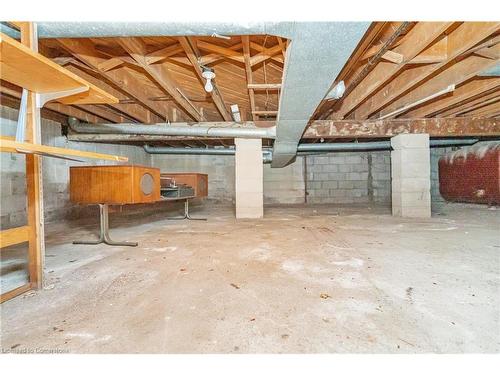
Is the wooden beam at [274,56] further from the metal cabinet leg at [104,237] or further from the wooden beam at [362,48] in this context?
the metal cabinet leg at [104,237]

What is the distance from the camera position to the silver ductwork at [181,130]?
3.94 meters

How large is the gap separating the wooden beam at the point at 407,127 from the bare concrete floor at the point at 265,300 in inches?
Result: 96.3

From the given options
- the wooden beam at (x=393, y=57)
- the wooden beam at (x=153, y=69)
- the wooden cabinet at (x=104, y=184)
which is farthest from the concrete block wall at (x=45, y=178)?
the wooden beam at (x=393, y=57)

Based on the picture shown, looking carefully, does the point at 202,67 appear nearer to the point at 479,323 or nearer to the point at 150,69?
the point at 150,69

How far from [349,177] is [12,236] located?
7438 mm

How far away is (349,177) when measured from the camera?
286 inches

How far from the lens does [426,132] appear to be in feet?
13.7

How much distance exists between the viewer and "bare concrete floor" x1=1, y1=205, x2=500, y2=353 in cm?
92

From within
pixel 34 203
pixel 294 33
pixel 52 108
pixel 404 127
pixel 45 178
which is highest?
pixel 52 108

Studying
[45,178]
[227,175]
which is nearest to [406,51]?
[45,178]

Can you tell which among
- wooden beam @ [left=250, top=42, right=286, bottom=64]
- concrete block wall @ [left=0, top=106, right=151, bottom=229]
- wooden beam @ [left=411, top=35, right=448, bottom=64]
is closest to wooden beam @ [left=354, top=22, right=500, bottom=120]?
wooden beam @ [left=411, top=35, right=448, bottom=64]

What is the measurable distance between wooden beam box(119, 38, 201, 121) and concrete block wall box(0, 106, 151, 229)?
4.82ft

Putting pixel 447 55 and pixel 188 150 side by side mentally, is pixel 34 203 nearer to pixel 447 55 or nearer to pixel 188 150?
pixel 447 55

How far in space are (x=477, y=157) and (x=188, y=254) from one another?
621cm
